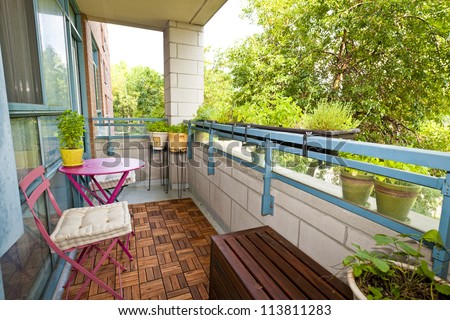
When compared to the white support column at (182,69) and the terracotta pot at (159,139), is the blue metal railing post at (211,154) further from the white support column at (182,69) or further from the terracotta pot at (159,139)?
the white support column at (182,69)

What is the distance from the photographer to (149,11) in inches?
139

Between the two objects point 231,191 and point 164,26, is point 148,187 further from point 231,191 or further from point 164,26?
point 164,26

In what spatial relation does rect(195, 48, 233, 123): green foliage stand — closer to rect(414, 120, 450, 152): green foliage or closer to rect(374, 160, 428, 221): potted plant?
rect(374, 160, 428, 221): potted plant

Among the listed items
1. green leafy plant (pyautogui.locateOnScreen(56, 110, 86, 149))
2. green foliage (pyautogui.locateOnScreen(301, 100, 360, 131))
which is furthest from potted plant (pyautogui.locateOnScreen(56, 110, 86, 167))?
green foliage (pyautogui.locateOnScreen(301, 100, 360, 131))

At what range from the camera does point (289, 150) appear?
1.43 m

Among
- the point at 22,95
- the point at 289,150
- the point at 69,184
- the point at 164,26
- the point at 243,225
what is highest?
the point at 164,26

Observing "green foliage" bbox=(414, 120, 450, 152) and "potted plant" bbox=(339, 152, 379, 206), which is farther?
"green foliage" bbox=(414, 120, 450, 152)

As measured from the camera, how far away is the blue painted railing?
0.77 meters

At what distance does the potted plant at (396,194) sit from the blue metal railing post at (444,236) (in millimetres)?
146

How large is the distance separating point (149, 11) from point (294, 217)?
3.60 meters

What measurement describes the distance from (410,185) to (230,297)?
3.00 ft

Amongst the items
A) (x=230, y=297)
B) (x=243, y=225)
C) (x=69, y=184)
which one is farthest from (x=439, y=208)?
(x=69, y=184)

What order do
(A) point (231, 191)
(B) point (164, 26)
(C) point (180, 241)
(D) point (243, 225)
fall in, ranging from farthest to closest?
(B) point (164, 26) < (C) point (180, 241) < (A) point (231, 191) < (D) point (243, 225)

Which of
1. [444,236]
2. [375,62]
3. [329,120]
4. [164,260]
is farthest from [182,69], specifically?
[375,62]
